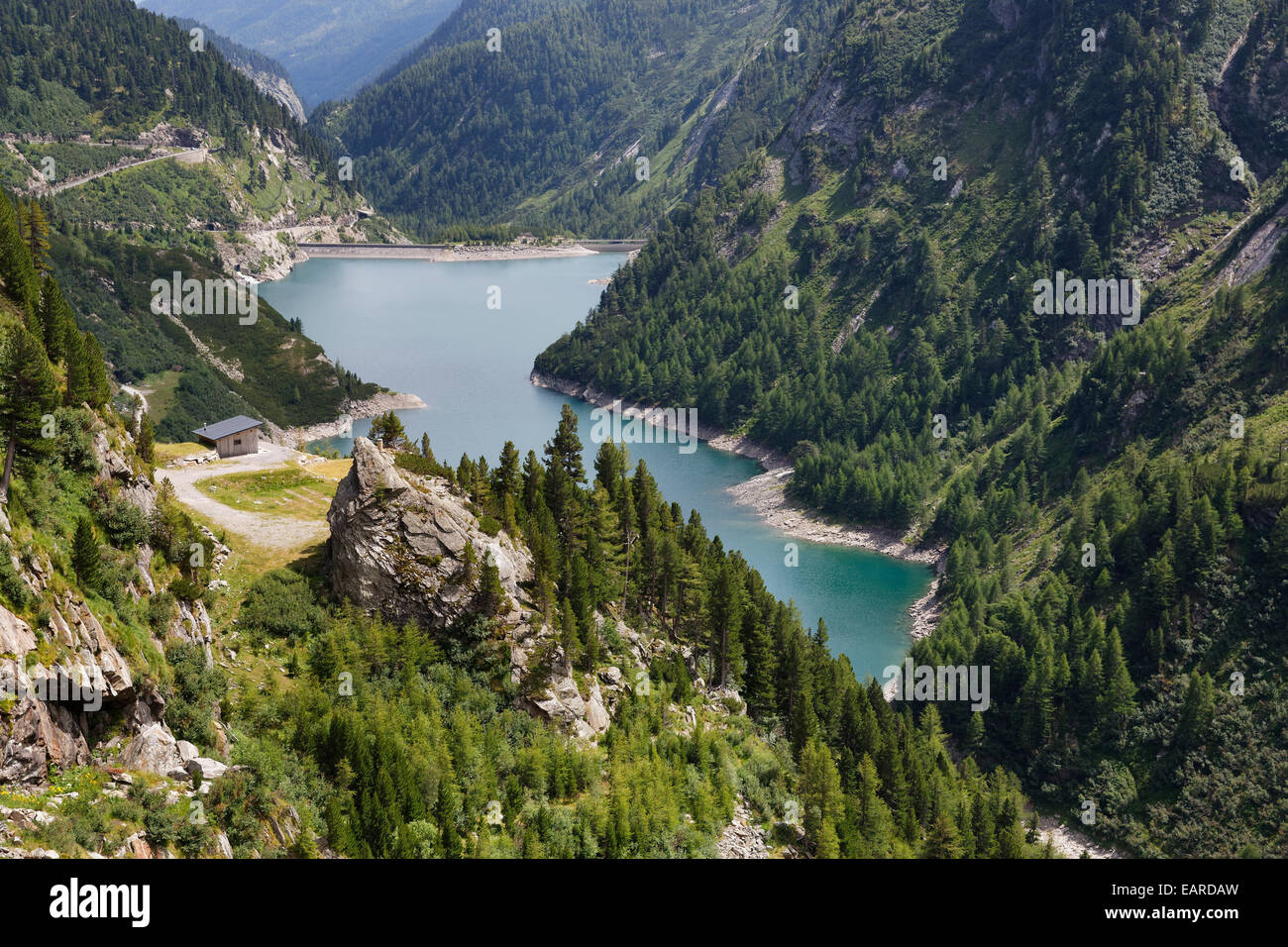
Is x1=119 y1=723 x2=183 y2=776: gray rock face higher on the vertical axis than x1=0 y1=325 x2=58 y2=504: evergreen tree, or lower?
lower

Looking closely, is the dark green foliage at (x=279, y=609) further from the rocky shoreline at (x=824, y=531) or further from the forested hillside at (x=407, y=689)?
the rocky shoreline at (x=824, y=531)

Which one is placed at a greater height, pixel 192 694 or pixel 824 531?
pixel 192 694

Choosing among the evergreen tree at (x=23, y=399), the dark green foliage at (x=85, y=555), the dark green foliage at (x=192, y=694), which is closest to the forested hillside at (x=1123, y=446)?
the dark green foliage at (x=192, y=694)

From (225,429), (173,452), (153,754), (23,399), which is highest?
(23,399)

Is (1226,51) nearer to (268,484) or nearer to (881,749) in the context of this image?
(881,749)

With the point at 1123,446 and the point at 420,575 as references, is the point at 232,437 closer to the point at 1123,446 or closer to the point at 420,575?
the point at 420,575

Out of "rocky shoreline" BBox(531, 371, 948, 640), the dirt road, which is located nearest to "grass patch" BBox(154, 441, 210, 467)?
the dirt road

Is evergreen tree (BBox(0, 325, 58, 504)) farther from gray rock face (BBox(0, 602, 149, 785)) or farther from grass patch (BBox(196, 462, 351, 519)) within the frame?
grass patch (BBox(196, 462, 351, 519))

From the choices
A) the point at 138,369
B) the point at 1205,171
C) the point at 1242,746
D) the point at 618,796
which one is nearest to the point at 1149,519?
the point at 1242,746

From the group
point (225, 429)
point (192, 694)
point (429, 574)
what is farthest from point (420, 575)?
point (225, 429)
